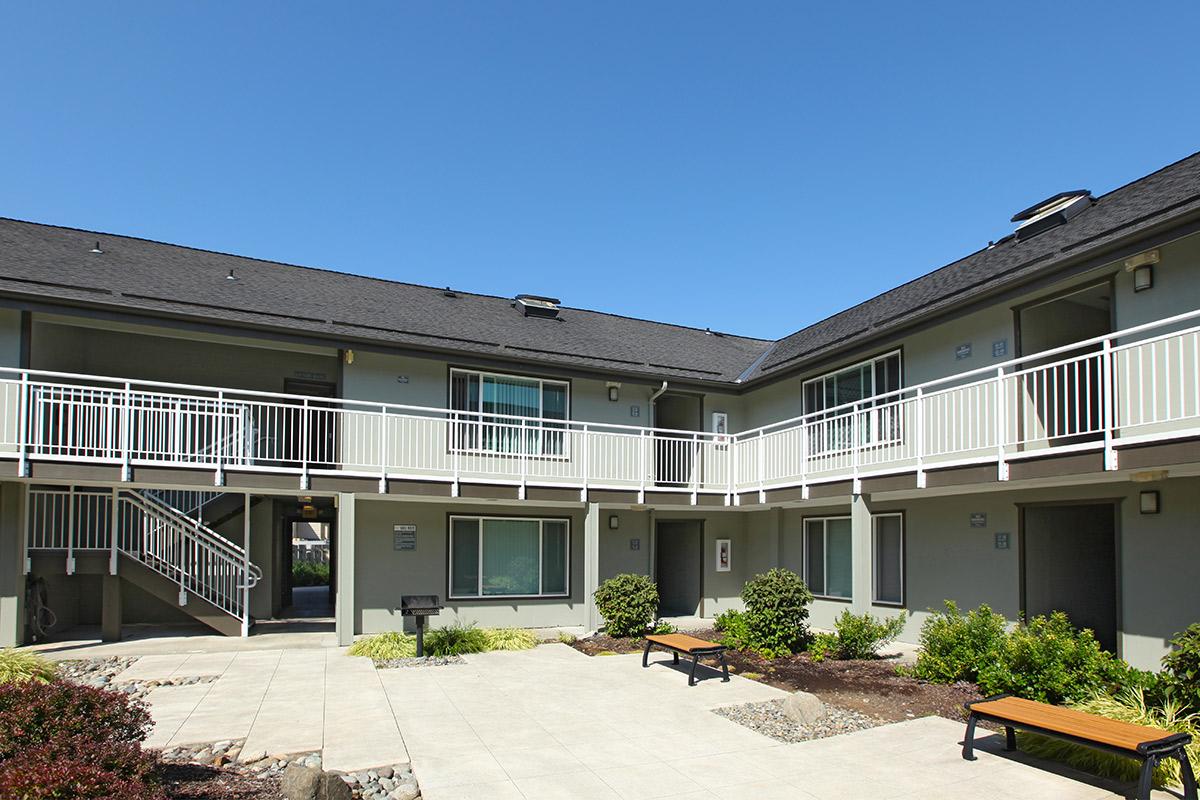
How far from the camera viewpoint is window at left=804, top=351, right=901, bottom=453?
13414 mm

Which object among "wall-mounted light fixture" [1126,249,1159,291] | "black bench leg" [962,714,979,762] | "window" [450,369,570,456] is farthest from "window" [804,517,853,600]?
"black bench leg" [962,714,979,762]

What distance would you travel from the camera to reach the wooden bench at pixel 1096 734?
5.50 metres

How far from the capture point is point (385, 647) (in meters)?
12.0

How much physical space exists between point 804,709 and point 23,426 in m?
11.4

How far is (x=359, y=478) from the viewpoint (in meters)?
13.1

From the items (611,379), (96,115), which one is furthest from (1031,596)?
(96,115)

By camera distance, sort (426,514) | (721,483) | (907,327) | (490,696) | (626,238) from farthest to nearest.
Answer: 1. (626,238)
2. (721,483)
3. (426,514)
4. (907,327)
5. (490,696)

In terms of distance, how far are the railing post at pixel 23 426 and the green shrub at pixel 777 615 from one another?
11.1 m

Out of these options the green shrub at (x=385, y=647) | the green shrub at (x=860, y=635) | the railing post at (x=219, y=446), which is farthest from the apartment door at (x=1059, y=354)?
the railing post at (x=219, y=446)

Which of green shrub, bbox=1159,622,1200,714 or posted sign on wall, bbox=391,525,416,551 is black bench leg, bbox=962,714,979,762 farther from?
posted sign on wall, bbox=391,525,416,551

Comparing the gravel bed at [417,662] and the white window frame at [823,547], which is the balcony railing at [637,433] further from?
the gravel bed at [417,662]

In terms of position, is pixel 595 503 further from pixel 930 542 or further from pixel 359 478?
pixel 930 542

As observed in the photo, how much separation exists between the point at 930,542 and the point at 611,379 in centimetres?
689

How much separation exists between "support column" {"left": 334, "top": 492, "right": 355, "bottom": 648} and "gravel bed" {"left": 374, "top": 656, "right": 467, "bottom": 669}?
140cm
